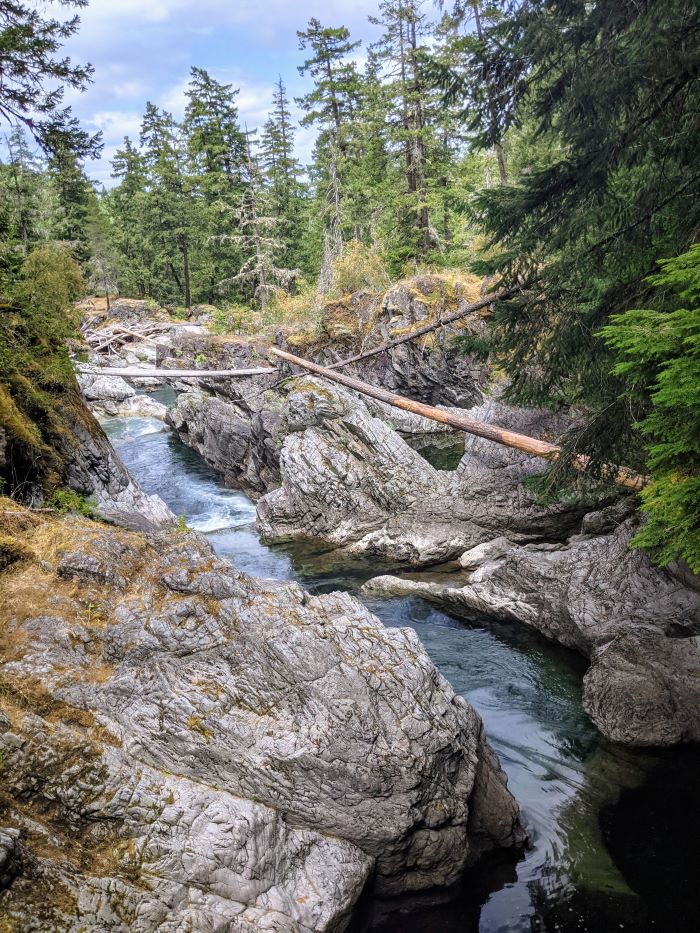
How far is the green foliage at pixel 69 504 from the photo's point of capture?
8.19 metres

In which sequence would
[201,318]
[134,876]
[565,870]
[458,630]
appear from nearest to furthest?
[134,876] < [565,870] < [458,630] < [201,318]

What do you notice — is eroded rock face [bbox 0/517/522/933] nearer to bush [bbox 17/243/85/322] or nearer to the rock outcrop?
bush [bbox 17/243/85/322]

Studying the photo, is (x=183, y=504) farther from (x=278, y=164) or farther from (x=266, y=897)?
(x=278, y=164)

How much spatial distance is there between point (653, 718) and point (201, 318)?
3592 cm

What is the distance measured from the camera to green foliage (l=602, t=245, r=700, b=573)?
12.1ft

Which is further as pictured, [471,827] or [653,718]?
[653,718]

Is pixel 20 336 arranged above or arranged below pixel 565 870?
above


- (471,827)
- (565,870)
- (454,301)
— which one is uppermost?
(454,301)

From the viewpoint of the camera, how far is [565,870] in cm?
548

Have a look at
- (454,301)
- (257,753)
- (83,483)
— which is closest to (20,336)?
(83,483)

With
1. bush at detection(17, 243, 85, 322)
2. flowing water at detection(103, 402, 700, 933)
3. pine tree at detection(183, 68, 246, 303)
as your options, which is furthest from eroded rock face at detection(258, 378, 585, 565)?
pine tree at detection(183, 68, 246, 303)

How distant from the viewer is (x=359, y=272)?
78.0ft

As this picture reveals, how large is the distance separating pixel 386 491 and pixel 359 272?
43.4 feet

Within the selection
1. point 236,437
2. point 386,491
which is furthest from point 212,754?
point 236,437
